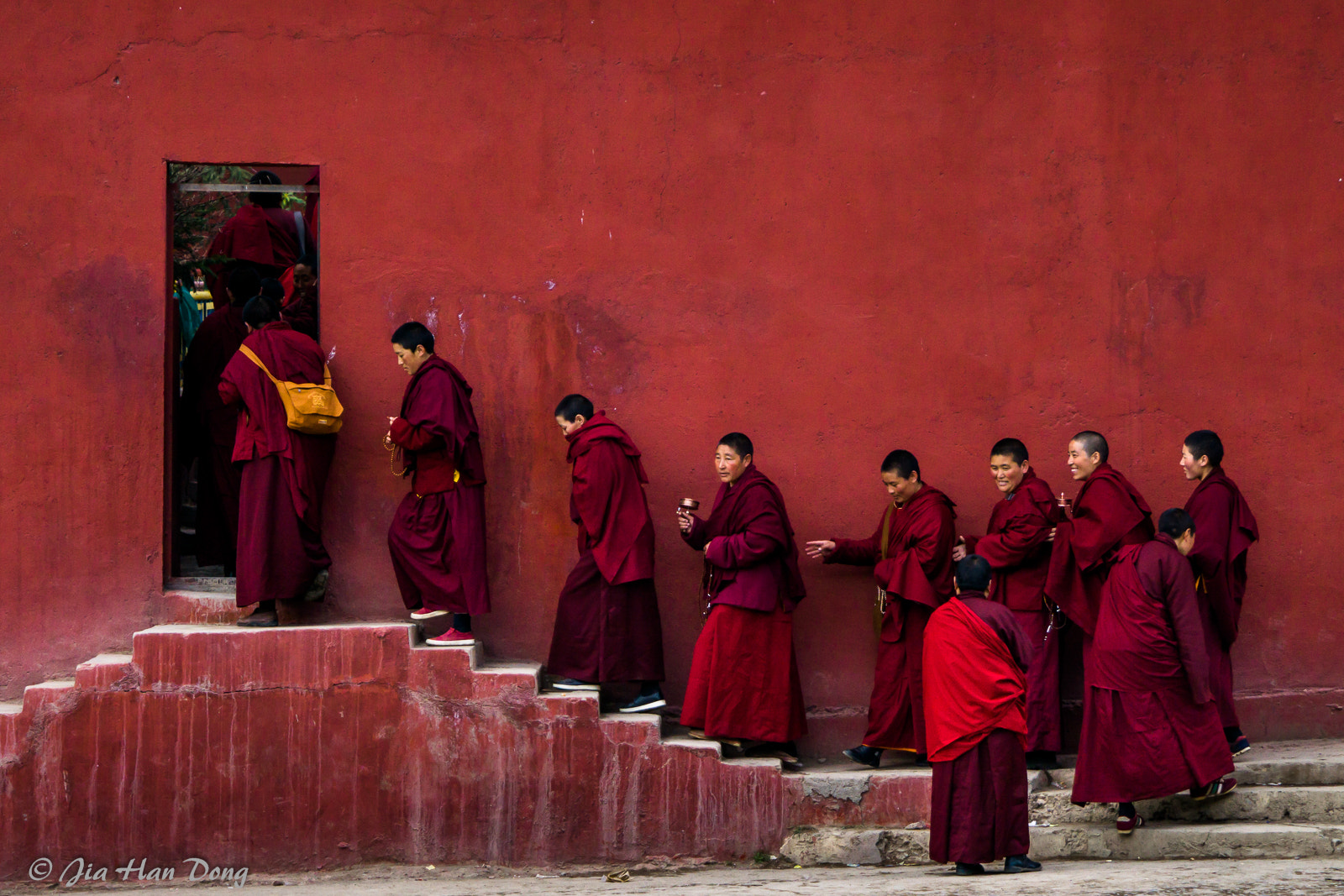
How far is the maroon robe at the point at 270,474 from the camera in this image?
18.8 feet

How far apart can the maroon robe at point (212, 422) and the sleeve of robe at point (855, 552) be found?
3021 mm

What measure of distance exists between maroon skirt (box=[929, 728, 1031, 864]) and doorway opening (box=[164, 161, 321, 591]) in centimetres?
338

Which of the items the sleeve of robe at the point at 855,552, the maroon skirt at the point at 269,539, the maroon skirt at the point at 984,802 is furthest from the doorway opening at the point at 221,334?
the maroon skirt at the point at 984,802

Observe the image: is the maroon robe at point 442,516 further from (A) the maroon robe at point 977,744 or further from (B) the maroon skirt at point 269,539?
(A) the maroon robe at point 977,744

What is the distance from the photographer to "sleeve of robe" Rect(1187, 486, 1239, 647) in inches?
235

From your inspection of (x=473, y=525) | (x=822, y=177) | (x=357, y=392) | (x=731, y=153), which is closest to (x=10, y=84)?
(x=357, y=392)

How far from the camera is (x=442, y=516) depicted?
5.89 metres

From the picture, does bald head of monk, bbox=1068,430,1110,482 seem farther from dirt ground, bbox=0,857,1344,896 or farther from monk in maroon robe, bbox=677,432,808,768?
dirt ground, bbox=0,857,1344,896

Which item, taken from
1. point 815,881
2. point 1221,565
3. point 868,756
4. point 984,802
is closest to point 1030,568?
point 1221,565

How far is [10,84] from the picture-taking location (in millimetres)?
5969

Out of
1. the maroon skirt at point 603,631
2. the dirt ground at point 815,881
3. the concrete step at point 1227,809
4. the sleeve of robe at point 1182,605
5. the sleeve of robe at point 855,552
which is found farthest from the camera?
the sleeve of robe at point 855,552

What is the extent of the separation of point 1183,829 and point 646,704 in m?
2.33

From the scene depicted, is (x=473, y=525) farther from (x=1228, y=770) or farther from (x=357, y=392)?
(x=1228, y=770)

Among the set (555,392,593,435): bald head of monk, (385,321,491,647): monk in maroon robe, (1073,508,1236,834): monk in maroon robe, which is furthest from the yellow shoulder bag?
(1073,508,1236,834): monk in maroon robe
